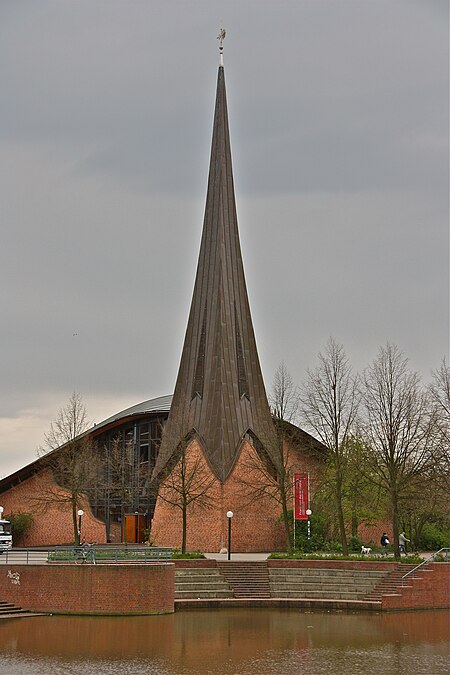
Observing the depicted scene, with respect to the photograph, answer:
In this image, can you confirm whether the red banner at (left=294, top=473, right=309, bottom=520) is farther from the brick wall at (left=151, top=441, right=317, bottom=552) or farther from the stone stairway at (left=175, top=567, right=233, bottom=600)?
the stone stairway at (left=175, top=567, right=233, bottom=600)

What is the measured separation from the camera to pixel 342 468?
41.0 metres

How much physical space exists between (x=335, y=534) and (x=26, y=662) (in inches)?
1045

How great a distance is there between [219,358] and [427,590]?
65.6 ft

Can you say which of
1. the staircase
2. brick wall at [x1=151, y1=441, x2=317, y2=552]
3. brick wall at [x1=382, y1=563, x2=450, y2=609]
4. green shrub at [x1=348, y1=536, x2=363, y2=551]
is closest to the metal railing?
the staircase

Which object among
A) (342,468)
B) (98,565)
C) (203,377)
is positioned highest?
(203,377)

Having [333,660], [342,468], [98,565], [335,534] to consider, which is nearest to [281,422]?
[342,468]

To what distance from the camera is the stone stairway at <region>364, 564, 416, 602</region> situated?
31.5 m

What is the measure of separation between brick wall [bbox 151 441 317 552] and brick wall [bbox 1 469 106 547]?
7338mm

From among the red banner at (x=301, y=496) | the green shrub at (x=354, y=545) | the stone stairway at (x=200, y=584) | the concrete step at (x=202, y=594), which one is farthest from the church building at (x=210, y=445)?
the concrete step at (x=202, y=594)

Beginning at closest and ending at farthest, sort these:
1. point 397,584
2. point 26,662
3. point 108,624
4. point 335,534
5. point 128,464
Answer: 1. point 26,662
2. point 108,624
3. point 397,584
4. point 335,534
5. point 128,464

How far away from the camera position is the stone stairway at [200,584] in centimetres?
3141

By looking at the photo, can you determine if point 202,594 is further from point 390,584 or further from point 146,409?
point 146,409

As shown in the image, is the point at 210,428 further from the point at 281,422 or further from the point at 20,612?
the point at 20,612

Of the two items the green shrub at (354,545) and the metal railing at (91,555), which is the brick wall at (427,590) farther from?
the green shrub at (354,545)
